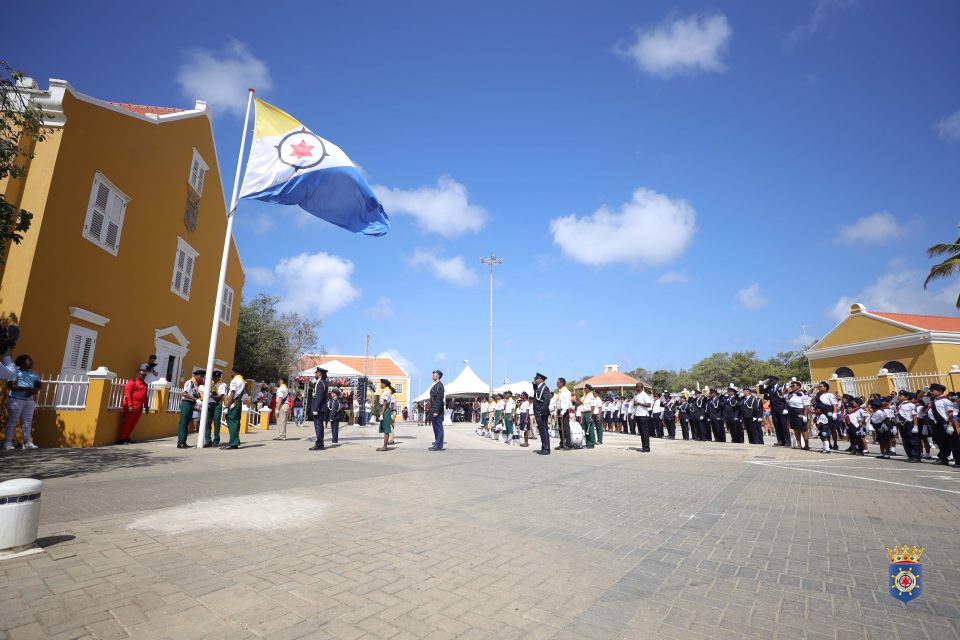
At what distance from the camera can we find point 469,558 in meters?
3.55

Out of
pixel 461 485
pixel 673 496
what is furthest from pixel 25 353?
pixel 673 496

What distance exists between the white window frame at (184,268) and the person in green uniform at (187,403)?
7153mm

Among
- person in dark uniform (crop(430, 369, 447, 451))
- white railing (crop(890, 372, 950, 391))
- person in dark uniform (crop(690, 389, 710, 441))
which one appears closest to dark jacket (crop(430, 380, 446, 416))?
person in dark uniform (crop(430, 369, 447, 451))

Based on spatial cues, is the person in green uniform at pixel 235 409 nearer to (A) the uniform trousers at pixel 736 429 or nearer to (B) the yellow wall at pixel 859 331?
(A) the uniform trousers at pixel 736 429

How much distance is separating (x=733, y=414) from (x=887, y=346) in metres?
17.8

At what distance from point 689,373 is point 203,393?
2971 inches

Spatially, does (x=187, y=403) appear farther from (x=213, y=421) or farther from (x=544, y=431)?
(x=544, y=431)

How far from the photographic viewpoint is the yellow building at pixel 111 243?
10625 millimetres

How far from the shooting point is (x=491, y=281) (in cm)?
4088

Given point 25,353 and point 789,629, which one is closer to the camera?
point 789,629

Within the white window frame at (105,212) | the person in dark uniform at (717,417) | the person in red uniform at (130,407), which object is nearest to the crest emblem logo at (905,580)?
the person in red uniform at (130,407)

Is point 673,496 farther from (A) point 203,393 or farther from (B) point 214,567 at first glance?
(A) point 203,393

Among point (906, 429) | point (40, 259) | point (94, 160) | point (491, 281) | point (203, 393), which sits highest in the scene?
point (491, 281)

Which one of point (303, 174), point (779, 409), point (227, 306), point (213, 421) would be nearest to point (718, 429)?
point (779, 409)
